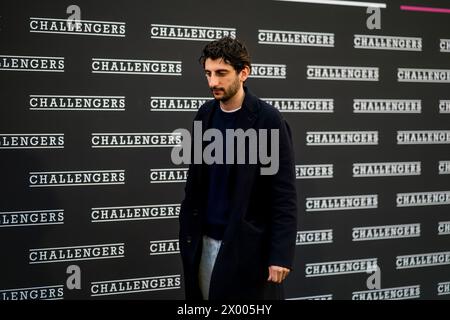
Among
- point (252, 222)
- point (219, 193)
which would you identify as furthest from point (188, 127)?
point (252, 222)

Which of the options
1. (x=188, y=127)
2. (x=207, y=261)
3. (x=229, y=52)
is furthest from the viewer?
(x=188, y=127)

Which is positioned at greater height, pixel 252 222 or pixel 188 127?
pixel 188 127

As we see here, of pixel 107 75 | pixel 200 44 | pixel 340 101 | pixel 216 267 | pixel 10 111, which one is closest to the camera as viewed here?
pixel 216 267

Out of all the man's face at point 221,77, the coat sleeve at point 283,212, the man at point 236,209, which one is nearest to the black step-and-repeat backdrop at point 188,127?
the man at point 236,209

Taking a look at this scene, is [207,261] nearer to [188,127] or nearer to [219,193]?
[219,193]

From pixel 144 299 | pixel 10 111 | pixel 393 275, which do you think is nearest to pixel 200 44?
pixel 10 111

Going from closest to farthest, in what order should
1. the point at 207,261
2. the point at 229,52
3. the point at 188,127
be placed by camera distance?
the point at 229,52, the point at 207,261, the point at 188,127

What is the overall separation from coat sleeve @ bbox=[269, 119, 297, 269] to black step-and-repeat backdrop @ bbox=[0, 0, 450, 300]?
1.21 meters

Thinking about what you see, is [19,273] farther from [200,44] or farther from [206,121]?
[200,44]

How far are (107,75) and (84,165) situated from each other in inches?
21.4

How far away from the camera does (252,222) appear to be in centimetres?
237

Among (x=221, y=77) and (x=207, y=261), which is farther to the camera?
(x=207, y=261)

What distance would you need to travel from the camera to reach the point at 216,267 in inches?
92.6

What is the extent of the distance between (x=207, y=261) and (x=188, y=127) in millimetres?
1211
